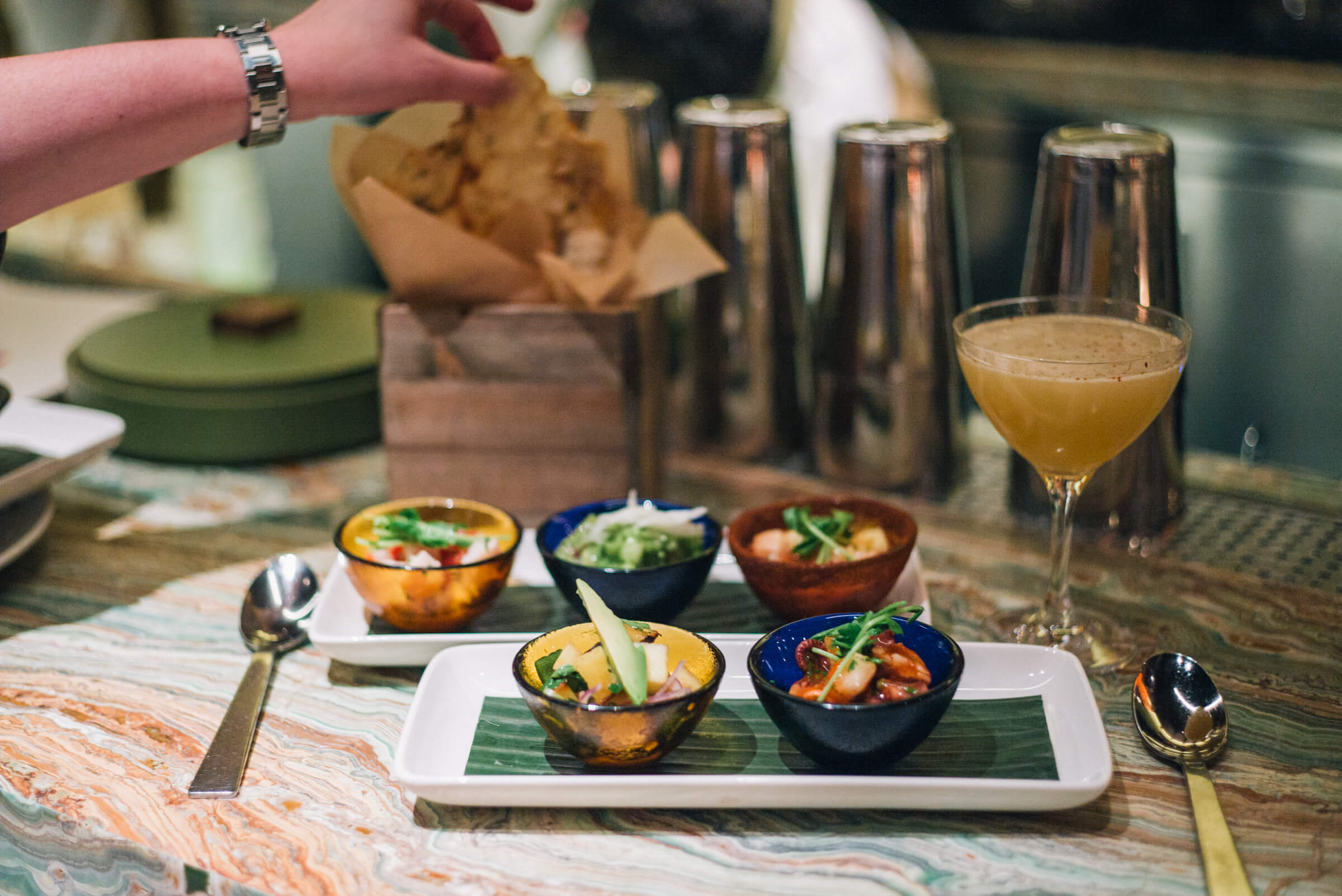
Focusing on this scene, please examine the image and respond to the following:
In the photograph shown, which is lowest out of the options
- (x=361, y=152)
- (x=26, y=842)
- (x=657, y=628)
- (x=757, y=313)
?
(x=26, y=842)

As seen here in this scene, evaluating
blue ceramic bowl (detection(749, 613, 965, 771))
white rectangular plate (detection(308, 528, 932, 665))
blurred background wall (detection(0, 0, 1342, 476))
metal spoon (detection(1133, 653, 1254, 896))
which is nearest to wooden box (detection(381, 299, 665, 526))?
white rectangular plate (detection(308, 528, 932, 665))

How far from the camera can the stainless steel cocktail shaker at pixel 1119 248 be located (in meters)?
1.21

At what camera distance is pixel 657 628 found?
96cm

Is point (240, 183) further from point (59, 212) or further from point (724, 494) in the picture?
point (724, 494)

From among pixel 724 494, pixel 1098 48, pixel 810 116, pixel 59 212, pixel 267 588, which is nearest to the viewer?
pixel 267 588

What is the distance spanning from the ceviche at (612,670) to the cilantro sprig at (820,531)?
0.22 meters

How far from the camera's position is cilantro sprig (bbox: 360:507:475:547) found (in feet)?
3.65

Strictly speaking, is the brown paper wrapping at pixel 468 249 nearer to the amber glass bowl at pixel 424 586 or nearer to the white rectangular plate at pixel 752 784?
the amber glass bowl at pixel 424 586

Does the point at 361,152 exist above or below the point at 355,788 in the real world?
above

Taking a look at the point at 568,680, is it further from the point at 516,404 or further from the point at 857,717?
the point at 516,404

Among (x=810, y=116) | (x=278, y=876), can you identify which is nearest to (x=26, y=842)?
(x=278, y=876)

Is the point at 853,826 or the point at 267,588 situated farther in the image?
the point at 267,588

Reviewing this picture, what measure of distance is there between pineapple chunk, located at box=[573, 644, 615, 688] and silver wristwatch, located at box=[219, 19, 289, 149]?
0.65 m

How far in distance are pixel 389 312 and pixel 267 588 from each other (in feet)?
1.10
